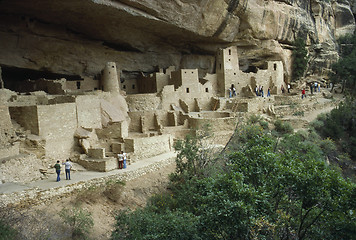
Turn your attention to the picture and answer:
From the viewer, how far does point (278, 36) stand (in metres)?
23.8

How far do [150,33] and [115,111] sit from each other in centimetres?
619

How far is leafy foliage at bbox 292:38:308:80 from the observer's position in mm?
25156

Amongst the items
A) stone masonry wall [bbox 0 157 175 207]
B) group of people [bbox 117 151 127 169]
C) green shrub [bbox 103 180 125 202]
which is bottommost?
green shrub [bbox 103 180 125 202]

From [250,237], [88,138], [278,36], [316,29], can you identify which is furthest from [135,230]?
[316,29]

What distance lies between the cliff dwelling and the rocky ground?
3.50 ft

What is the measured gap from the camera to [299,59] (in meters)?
25.3

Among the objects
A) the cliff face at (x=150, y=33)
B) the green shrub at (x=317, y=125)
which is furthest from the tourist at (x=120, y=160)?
the green shrub at (x=317, y=125)

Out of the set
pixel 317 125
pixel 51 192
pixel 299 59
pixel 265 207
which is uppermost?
pixel 299 59

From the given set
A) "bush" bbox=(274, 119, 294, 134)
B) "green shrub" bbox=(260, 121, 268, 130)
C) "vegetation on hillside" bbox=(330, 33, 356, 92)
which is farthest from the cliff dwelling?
"vegetation on hillside" bbox=(330, 33, 356, 92)

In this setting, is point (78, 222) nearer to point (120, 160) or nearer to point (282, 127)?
point (120, 160)

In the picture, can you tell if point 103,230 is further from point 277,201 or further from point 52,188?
point 277,201

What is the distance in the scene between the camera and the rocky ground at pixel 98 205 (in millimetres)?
9070

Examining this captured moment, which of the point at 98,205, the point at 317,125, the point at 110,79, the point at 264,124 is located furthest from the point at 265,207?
the point at 317,125

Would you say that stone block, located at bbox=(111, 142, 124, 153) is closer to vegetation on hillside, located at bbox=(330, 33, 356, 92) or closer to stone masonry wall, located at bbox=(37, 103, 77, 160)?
stone masonry wall, located at bbox=(37, 103, 77, 160)
